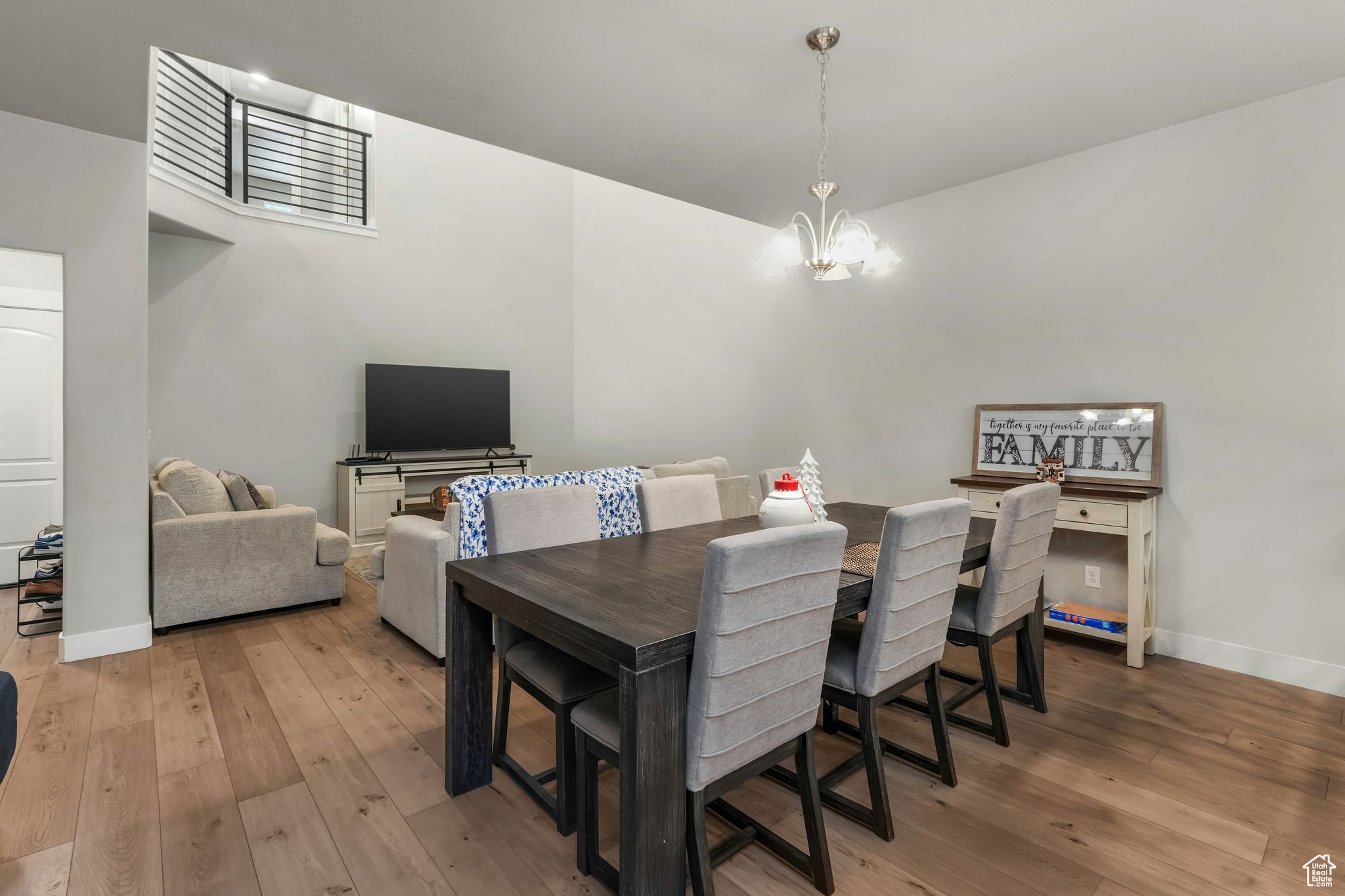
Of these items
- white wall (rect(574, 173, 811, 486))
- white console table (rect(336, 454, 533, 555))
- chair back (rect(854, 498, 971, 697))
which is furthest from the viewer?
white wall (rect(574, 173, 811, 486))

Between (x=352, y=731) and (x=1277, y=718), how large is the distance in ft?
11.8

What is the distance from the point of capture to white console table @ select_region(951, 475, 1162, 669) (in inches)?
121

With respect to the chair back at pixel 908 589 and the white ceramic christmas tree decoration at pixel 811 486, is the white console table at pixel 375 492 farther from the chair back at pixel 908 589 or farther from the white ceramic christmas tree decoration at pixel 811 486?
the chair back at pixel 908 589

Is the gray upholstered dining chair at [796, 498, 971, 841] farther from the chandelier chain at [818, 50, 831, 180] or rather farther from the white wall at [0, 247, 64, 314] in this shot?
the white wall at [0, 247, 64, 314]

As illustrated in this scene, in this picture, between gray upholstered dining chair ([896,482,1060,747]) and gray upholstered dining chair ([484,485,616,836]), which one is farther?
gray upholstered dining chair ([896,482,1060,747])

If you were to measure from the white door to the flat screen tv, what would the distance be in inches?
78.6

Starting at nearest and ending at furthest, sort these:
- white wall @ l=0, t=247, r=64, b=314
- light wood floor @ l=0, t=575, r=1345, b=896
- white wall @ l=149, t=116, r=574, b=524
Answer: light wood floor @ l=0, t=575, r=1345, b=896 < white wall @ l=0, t=247, r=64, b=314 < white wall @ l=149, t=116, r=574, b=524

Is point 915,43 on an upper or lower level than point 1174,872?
upper

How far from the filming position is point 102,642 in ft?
10.4

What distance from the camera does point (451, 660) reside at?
2049 millimetres

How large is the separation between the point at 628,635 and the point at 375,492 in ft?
15.7

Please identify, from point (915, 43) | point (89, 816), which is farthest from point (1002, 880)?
point (915, 43)

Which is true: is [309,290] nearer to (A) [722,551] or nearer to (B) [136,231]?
(B) [136,231]

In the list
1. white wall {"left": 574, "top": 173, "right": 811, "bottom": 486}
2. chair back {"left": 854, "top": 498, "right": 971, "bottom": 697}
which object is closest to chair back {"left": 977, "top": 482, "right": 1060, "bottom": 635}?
chair back {"left": 854, "top": 498, "right": 971, "bottom": 697}
